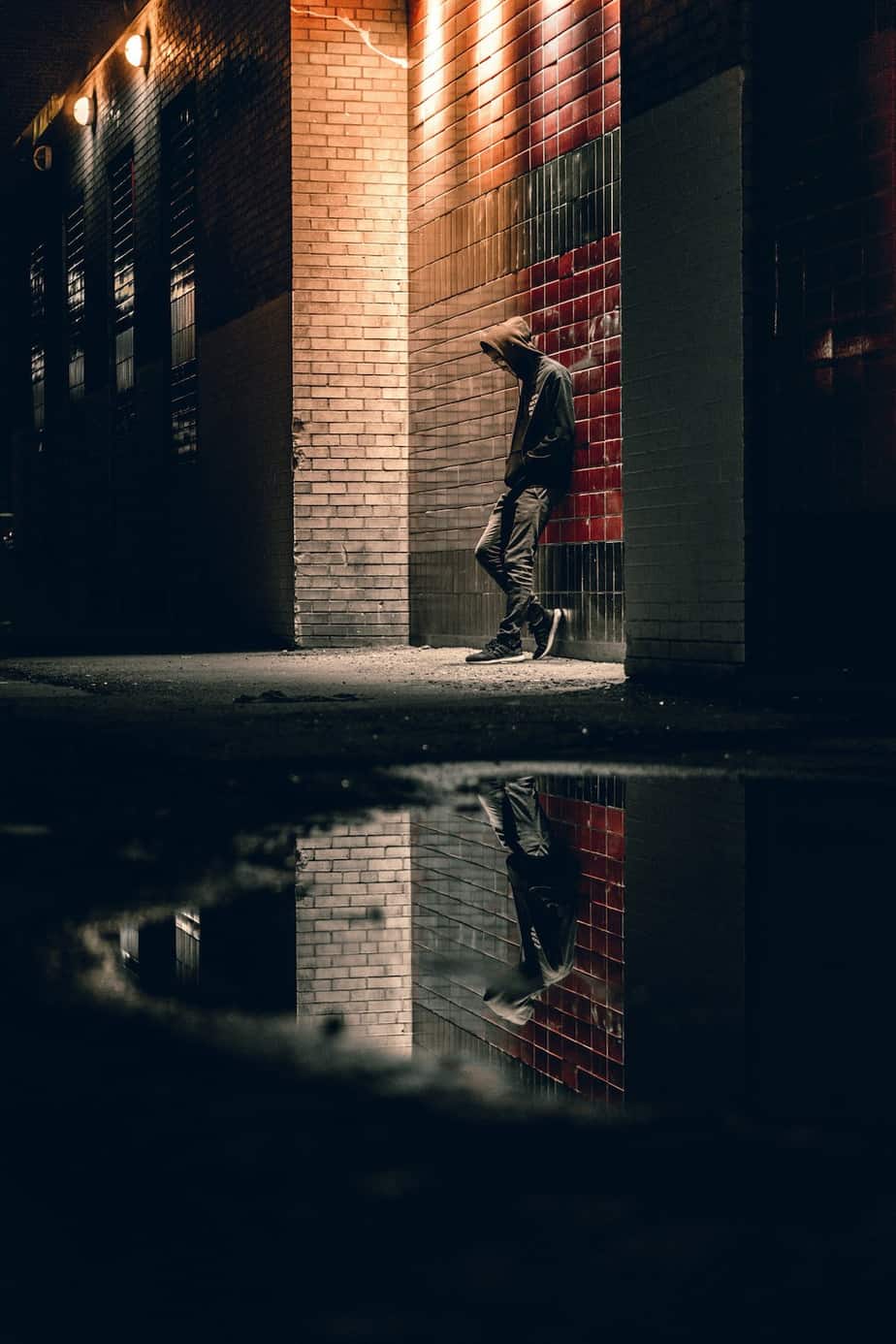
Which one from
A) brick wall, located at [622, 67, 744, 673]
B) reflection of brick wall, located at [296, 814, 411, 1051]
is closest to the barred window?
brick wall, located at [622, 67, 744, 673]

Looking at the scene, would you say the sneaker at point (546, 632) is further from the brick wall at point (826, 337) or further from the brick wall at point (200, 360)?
the brick wall at point (200, 360)

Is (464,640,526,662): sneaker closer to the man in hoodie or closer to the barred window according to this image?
the man in hoodie

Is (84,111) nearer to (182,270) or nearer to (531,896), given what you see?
(182,270)

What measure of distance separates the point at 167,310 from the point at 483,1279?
902 inches

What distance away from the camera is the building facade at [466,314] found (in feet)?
31.5

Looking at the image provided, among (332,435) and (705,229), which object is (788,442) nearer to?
(705,229)

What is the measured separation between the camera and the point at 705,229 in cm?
1011

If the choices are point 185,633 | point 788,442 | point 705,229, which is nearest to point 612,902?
point 788,442

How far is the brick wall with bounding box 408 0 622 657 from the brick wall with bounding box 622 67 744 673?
209 centimetres

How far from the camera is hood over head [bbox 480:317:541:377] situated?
13.2m

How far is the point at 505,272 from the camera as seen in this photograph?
1494cm

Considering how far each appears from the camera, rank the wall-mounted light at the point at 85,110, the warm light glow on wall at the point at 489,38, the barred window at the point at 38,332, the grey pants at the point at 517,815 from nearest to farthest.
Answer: the grey pants at the point at 517,815
the warm light glow on wall at the point at 489,38
the wall-mounted light at the point at 85,110
the barred window at the point at 38,332

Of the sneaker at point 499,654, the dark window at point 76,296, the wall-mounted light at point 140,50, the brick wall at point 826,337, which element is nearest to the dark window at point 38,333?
the dark window at point 76,296

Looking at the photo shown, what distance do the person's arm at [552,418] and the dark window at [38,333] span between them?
22525 mm
